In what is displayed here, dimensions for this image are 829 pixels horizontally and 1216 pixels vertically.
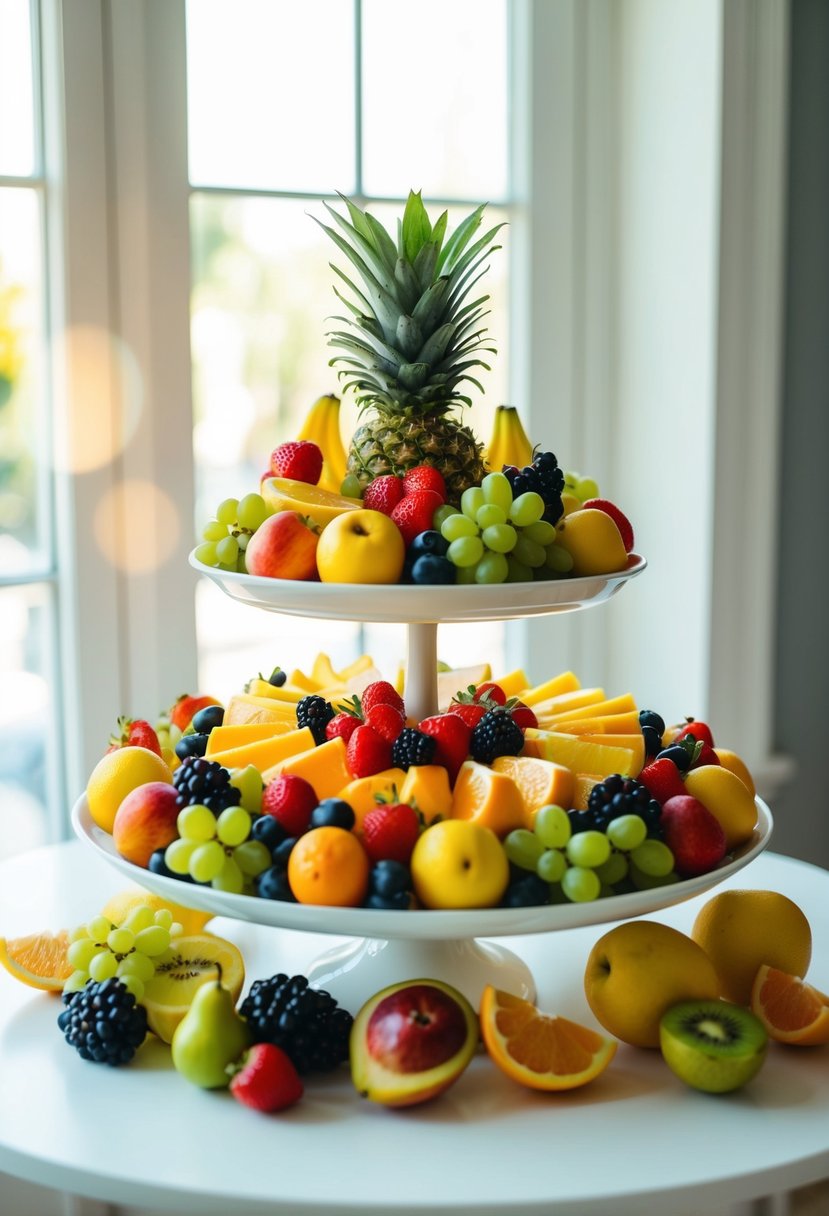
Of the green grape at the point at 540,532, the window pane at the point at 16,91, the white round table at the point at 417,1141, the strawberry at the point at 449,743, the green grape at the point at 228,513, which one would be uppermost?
the window pane at the point at 16,91

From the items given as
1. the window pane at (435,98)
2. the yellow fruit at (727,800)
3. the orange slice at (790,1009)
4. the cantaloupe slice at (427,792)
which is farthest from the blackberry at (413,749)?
the window pane at (435,98)

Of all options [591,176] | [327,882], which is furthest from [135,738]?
[591,176]

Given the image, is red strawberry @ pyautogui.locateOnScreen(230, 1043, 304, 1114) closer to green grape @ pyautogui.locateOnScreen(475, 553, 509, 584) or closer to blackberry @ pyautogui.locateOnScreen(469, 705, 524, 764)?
blackberry @ pyautogui.locateOnScreen(469, 705, 524, 764)

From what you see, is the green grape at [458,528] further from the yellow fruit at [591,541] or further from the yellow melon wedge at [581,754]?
the yellow melon wedge at [581,754]

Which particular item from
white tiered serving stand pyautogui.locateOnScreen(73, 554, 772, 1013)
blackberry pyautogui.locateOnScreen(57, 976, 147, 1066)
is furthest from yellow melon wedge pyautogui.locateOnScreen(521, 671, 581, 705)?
blackberry pyautogui.locateOnScreen(57, 976, 147, 1066)

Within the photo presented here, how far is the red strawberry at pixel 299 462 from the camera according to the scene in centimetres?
110

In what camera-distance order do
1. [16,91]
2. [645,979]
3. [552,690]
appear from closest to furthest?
[645,979], [552,690], [16,91]

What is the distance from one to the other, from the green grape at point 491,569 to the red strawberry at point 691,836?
8.9 inches

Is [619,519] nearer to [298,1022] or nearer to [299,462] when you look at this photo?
[299,462]

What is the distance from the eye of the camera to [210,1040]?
0.92m

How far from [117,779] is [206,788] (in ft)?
0.40

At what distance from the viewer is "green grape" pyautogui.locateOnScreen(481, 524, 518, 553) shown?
0.95 m

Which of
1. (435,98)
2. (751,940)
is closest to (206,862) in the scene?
(751,940)

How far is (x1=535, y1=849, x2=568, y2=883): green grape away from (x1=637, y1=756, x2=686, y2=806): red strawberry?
131mm
